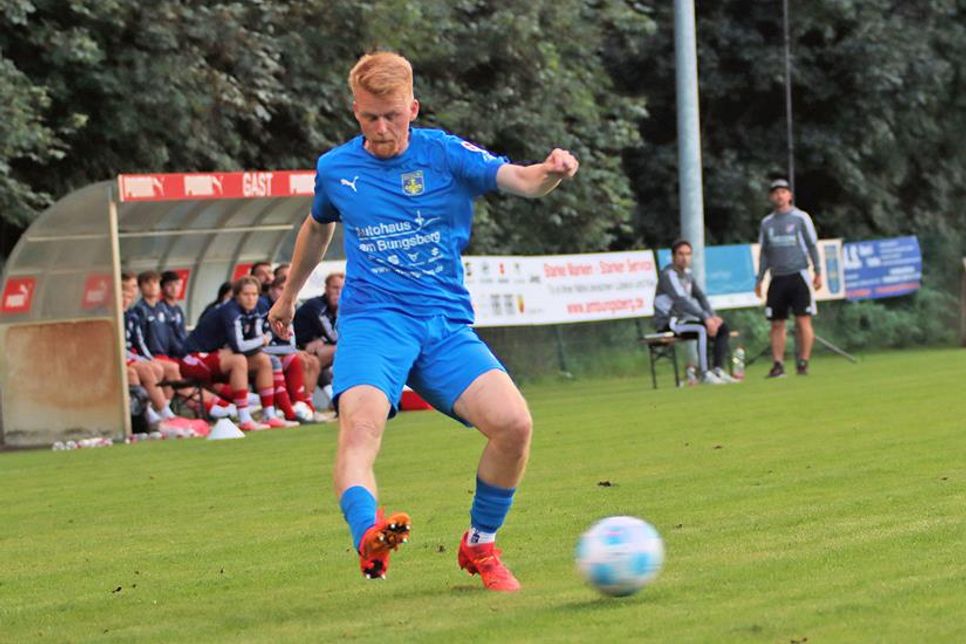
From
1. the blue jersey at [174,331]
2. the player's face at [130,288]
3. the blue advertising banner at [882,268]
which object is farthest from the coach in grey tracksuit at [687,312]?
the blue advertising banner at [882,268]

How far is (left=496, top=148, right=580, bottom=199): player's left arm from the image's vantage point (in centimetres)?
681

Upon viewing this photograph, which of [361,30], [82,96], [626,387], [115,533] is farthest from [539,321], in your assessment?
[115,533]

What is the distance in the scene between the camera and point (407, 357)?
285 inches

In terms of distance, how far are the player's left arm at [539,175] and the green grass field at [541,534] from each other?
1.45 metres

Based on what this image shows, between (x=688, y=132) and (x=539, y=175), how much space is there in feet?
65.9

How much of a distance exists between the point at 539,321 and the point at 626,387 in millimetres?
1987

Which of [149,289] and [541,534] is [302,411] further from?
[541,534]

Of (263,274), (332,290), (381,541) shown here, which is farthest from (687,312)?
(381,541)

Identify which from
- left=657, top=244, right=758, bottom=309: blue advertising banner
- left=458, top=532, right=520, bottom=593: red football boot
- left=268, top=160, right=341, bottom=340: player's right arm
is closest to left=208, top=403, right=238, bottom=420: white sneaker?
left=657, top=244, right=758, bottom=309: blue advertising banner

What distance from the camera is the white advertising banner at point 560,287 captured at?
25984 millimetres

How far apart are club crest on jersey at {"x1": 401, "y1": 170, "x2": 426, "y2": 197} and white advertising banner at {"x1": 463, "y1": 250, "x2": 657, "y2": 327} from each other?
17588mm

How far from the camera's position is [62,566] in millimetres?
9055

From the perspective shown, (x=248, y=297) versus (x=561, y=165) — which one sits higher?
(x=561, y=165)

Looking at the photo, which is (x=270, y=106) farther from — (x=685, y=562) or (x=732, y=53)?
(x=685, y=562)
